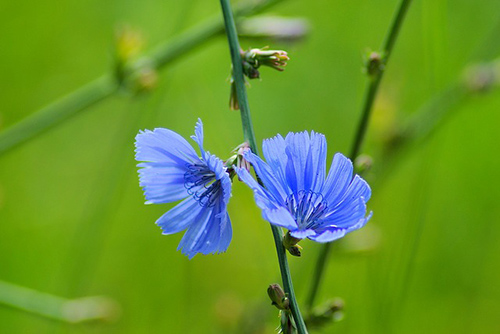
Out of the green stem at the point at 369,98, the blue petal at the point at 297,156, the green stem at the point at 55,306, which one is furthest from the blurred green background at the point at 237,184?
the blue petal at the point at 297,156

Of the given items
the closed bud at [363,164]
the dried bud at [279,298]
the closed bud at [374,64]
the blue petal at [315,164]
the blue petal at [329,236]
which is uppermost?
the closed bud at [374,64]

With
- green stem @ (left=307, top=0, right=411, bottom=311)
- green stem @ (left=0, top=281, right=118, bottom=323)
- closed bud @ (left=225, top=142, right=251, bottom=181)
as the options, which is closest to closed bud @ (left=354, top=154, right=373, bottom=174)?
green stem @ (left=307, top=0, right=411, bottom=311)

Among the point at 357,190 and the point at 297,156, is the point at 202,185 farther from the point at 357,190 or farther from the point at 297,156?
the point at 357,190

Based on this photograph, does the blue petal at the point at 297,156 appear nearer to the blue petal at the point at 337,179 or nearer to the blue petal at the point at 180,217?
the blue petal at the point at 337,179

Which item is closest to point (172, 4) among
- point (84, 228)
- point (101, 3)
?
point (101, 3)

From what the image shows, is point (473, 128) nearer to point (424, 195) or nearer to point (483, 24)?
point (483, 24)
